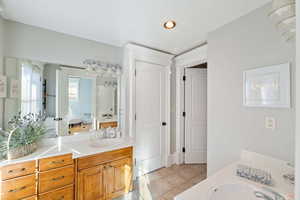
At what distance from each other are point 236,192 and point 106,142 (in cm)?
165

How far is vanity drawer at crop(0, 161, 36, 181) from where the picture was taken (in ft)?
4.14

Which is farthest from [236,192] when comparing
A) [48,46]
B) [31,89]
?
[48,46]

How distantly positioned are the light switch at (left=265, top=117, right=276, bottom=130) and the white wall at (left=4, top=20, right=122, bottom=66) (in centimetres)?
227

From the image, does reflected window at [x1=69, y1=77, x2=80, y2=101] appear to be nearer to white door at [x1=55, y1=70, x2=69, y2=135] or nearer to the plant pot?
white door at [x1=55, y1=70, x2=69, y2=135]

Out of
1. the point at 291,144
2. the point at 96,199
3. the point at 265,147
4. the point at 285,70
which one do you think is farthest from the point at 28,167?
the point at 285,70

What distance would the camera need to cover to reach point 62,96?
1955mm

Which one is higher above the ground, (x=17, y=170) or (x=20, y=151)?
(x=20, y=151)

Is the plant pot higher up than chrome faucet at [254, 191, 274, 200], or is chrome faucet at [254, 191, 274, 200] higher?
the plant pot

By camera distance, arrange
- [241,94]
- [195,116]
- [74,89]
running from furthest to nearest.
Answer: [195,116] < [74,89] < [241,94]

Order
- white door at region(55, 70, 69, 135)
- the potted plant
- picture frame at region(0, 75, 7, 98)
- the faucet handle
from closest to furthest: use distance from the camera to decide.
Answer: the faucet handle < the potted plant < picture frame at region(0, 75, 7, 98) < white door at region(55, 70, 69, 135)

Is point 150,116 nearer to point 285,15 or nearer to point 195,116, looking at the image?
point 195,116

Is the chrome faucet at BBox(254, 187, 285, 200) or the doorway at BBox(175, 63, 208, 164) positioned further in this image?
the doorway at BBox(175, 63, 208, 164)

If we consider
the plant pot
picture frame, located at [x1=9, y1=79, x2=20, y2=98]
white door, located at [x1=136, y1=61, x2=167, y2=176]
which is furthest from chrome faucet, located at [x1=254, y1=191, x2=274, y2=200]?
picture frame, located at [x1=9, y1=79, x2=20, y2=98]

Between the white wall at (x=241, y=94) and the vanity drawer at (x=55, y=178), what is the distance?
1.73 metres
